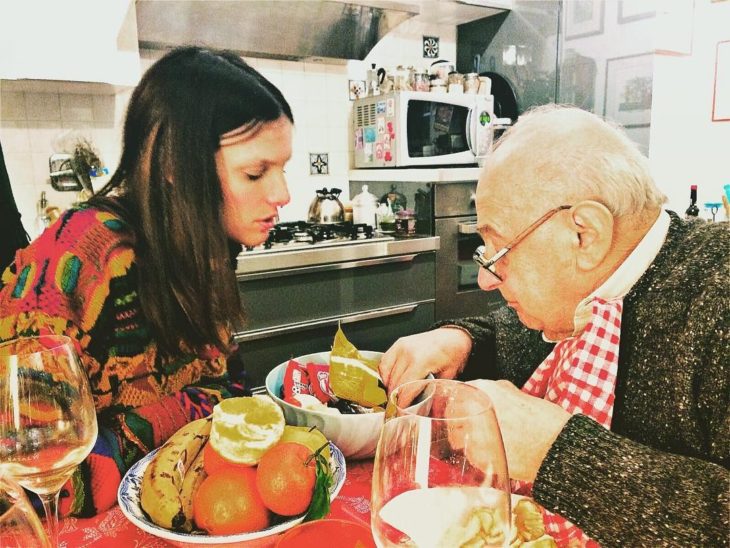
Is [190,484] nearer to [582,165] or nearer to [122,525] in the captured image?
[122,525]

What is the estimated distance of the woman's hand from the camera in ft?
3.29

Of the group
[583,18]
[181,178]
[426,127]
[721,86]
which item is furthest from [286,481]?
[721,86]

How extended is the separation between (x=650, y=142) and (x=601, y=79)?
1.31ft

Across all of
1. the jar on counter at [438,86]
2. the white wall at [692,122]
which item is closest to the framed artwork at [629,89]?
the white wall at [692,122]

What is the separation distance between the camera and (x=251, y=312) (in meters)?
2.34

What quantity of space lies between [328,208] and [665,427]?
2410mm

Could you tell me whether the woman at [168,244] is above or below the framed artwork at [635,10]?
below

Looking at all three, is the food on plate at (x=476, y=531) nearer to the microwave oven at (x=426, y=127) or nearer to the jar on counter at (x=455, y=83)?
the microwave oven at (x=426, y=127)

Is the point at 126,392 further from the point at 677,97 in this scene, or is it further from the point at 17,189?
the point at 677,97

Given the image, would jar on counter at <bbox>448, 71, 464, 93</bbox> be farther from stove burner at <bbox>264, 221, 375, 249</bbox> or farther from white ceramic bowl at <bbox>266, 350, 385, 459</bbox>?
white ceramic bowl at <bbox>266, 350, 385, 459</bbox>

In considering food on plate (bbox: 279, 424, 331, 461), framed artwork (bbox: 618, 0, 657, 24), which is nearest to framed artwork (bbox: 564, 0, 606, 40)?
framed artwork (bbox: 618, 0, 657, 24)

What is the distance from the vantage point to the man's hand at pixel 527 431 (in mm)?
665

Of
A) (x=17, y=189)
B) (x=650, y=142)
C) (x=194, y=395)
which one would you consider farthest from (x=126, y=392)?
(x=650, y=142)

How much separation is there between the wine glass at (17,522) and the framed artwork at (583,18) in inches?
124
